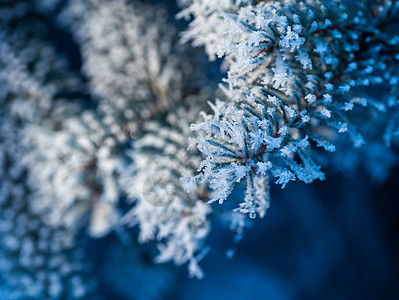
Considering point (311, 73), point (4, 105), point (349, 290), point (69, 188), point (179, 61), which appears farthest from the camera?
point (349, 290)

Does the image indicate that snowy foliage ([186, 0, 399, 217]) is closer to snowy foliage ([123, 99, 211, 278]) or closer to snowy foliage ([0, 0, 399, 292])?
snowy foliage ([0, 0, 399, 292])

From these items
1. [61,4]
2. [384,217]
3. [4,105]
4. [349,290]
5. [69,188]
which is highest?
[61,4]

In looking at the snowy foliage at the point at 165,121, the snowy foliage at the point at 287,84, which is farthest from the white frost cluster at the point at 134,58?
the snowy foliage at the point at 287,84

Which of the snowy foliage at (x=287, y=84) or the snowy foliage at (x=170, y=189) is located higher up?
the snowy foliage at (x=287, y=84)

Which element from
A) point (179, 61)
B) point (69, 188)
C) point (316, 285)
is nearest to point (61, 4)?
point (179, 61)

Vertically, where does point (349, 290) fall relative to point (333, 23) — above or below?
below

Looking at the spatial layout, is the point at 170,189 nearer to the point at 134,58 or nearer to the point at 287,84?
the point at 287,84

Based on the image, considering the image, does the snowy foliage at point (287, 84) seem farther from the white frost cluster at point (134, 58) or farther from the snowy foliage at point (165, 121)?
the white frost cluster at point (134, 58)

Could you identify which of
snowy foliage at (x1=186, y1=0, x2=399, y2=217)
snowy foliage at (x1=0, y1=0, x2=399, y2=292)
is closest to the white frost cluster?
snowy foliage at (x1=0, y1=0, x2=399, y2=292)

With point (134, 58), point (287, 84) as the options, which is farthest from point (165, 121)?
point (287, 84)

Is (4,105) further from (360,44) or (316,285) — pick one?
(316,285)

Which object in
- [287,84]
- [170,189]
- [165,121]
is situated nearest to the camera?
[287,84]
